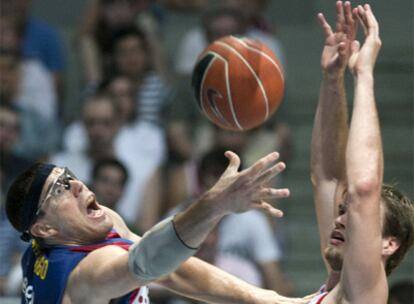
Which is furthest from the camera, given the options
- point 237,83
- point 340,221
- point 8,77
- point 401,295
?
point 8,77

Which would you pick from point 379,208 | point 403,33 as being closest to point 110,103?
point 403,33

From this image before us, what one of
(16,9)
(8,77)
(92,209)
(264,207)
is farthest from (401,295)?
(16,9)

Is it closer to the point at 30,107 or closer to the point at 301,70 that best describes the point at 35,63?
the point at 30,107

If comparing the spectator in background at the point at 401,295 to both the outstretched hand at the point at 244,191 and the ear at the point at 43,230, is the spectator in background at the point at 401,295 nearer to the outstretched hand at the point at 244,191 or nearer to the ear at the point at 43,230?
the ear at the point at 43,230

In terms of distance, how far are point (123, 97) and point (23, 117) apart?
2.83ft

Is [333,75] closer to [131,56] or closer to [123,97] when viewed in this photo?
[123,97]

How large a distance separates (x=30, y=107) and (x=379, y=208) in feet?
17.0

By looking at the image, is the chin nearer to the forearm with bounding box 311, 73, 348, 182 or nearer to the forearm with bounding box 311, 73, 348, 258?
the forearm with bounding box 311, 73, 348, 258

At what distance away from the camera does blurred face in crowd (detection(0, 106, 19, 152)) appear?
871 cm

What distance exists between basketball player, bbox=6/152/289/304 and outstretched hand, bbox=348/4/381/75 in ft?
1.91

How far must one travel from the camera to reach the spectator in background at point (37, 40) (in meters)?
9.48

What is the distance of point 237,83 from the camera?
5.58 metres

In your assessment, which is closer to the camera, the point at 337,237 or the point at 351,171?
the point at 351,171

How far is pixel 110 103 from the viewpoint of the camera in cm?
880
